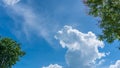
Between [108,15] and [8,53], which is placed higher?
[8,53]

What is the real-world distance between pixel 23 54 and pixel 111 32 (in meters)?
59.8

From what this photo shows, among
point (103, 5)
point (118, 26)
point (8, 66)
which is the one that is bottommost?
point (118, 26)

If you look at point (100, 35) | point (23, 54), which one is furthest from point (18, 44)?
point (100, 35)

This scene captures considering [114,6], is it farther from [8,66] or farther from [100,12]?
[8,66]

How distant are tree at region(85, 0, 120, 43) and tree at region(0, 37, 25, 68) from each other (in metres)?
56.6

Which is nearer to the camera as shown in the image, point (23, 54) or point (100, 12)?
point (100, 12)

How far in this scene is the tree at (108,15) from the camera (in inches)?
1291

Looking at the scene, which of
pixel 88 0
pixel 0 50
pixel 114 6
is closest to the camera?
pixel 114 6

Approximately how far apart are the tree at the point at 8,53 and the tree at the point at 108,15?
5662 centimetres

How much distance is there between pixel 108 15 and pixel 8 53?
194ft

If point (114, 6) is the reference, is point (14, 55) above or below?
above

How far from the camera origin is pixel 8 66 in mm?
90000

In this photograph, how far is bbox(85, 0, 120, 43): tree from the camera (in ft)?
108

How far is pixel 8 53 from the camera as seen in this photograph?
89.2 metres
